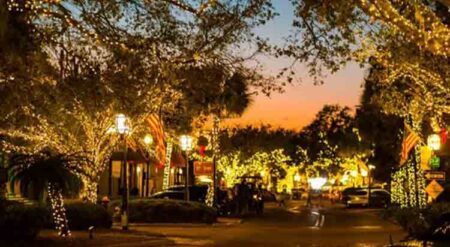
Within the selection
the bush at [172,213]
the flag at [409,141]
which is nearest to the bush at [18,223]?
the bush at [172,213]

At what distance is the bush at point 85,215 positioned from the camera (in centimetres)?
2791

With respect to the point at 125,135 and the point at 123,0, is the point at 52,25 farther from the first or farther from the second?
the point at 125,135

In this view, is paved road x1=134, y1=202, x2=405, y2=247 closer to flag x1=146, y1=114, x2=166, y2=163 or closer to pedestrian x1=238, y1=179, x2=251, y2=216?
flag x1=146, y1=114, x2=166, y2=163

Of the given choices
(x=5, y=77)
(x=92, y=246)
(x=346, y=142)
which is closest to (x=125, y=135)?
(x=92, y=246)

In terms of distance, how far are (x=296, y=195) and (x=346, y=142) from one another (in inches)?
468

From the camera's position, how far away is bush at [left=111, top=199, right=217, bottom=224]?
35250 millimetres

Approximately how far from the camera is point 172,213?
116 feet

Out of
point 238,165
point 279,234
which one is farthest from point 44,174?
point 238,165

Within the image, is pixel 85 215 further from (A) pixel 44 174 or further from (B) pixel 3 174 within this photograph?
(A) pixel 44 174

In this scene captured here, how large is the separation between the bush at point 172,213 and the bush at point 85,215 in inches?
252

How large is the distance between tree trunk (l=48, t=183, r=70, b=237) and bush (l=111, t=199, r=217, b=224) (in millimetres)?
10219

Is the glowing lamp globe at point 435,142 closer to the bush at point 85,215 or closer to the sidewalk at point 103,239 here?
the sidewalk at point 103,239

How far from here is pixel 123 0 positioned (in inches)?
675

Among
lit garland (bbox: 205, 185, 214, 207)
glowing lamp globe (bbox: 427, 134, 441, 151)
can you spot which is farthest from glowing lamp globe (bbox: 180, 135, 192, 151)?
glowing lamp globe (bbox: 427, 134, 441, 151)
